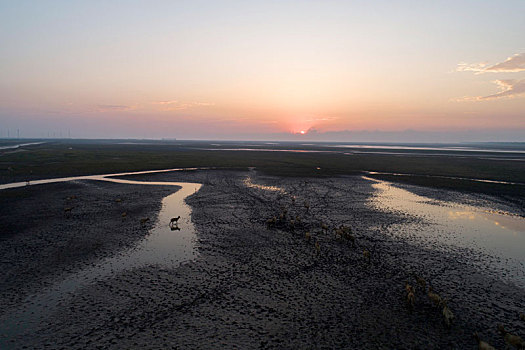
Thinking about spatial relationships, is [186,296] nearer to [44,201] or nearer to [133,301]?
[133,301]

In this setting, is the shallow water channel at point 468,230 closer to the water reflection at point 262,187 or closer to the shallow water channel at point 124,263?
the water reflection at point 262,187

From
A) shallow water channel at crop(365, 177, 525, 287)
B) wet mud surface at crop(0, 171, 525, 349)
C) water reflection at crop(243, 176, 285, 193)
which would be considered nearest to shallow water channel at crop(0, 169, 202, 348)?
wet mud surface at crop(0, 171, 525, 349)

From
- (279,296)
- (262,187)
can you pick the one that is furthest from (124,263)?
(262,187)

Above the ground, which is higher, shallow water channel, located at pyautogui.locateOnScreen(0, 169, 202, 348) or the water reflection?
the water reflection

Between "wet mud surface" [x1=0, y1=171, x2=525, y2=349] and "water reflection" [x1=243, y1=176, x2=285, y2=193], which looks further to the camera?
"water reflection" [x1=243, y1=176, x2=285, y2=193]

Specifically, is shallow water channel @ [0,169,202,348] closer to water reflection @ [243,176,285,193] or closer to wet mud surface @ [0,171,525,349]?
wet mud surface @ [0,171,525,349]

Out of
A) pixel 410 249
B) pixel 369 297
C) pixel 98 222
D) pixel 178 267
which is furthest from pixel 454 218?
pixel 98 222

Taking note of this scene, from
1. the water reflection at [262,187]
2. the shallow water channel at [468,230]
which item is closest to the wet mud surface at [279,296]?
the shallow water channel at [468,230]
